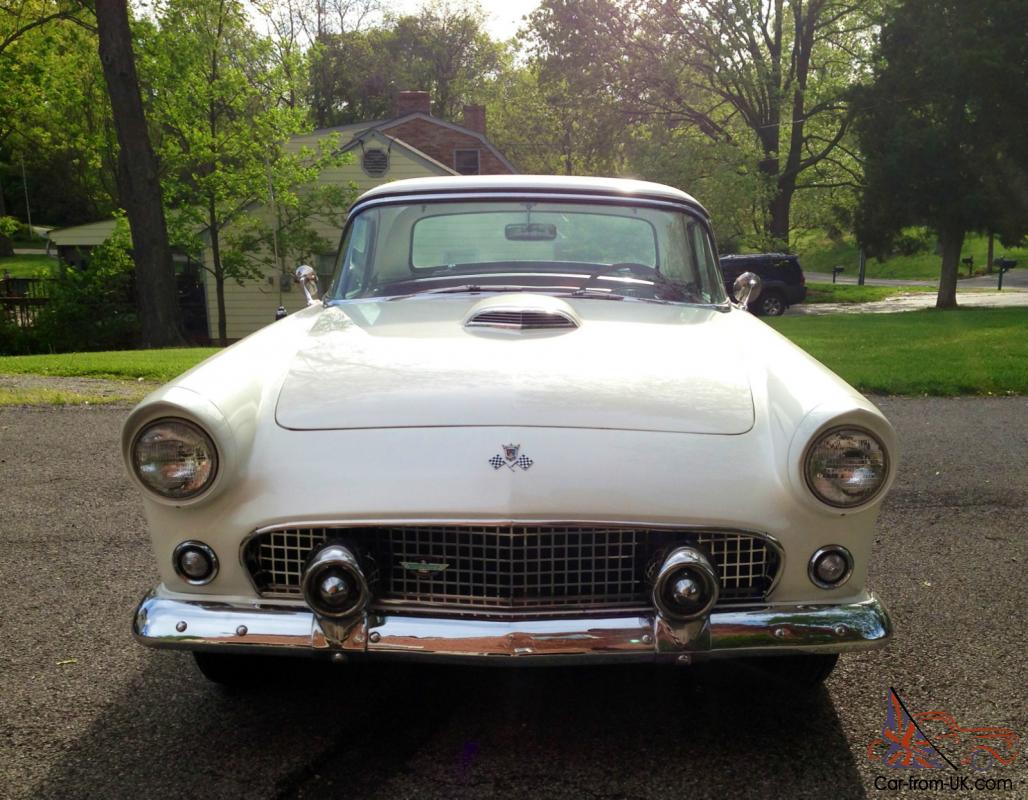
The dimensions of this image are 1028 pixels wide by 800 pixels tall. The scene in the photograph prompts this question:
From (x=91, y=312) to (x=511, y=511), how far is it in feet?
66.3

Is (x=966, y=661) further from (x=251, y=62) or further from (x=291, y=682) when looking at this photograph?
(x=251, y=62)

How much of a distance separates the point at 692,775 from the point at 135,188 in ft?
50.3

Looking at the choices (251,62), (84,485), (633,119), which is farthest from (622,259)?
(633,119)

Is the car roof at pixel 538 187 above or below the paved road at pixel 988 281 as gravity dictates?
above

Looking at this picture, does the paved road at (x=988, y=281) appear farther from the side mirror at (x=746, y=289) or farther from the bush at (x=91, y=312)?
the side mirror at (x=746, y=289)

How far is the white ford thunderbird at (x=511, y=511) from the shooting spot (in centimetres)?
238

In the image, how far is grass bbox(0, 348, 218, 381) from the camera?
995 centimetres

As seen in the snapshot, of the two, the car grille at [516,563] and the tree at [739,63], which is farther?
the tree at [739,63]

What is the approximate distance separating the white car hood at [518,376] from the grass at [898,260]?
1450 inches

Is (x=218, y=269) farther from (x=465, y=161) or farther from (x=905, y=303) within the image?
(x=905, y=303)

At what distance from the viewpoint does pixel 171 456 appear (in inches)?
99.0

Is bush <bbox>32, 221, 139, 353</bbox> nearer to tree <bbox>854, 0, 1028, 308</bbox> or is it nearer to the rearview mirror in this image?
tree <bbox>854, 0, 1028, 308</bbox>

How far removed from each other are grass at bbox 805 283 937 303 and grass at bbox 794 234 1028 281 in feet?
13.6

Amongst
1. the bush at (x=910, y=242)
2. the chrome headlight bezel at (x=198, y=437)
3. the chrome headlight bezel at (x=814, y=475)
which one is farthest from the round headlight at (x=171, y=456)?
the bush at (x=910, y=242)
